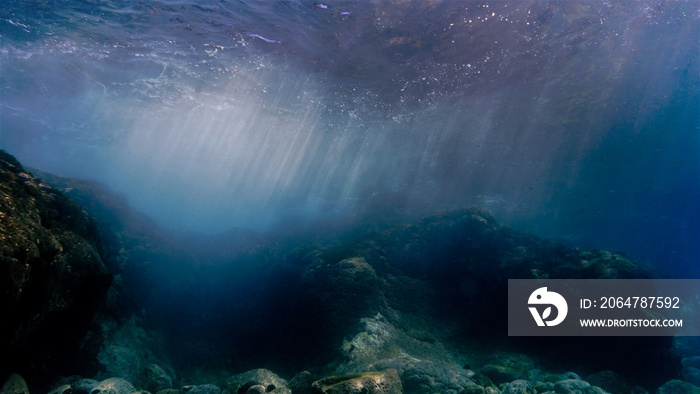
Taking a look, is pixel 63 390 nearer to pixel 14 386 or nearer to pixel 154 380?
pixel 14 386

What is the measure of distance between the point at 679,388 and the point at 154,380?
10928 mm

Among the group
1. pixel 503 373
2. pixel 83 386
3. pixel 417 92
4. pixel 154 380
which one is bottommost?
pixel 154 380

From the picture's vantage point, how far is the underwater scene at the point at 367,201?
4.80 m

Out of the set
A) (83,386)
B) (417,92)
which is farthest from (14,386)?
(417,92)

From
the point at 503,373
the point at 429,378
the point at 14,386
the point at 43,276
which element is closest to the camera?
the point at 14,386

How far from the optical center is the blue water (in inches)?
413

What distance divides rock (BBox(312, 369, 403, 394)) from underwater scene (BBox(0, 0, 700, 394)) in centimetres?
3

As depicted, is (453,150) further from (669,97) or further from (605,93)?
(669,97)

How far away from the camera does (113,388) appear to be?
411 centimetres

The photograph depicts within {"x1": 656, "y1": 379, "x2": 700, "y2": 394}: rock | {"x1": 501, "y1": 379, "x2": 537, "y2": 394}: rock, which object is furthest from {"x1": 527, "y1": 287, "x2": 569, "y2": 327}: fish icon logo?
{"x1": 501, "y1": 379, "x2": 537, "y2": 394}: rock

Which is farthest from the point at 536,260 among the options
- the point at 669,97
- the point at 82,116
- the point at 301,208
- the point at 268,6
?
the point at 301,208

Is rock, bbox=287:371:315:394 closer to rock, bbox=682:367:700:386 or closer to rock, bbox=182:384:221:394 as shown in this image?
rock, bbox=182:384:221:394

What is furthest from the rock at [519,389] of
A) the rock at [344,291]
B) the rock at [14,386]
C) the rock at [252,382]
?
the rock at [14,386]

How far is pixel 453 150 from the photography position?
23.0 meters
